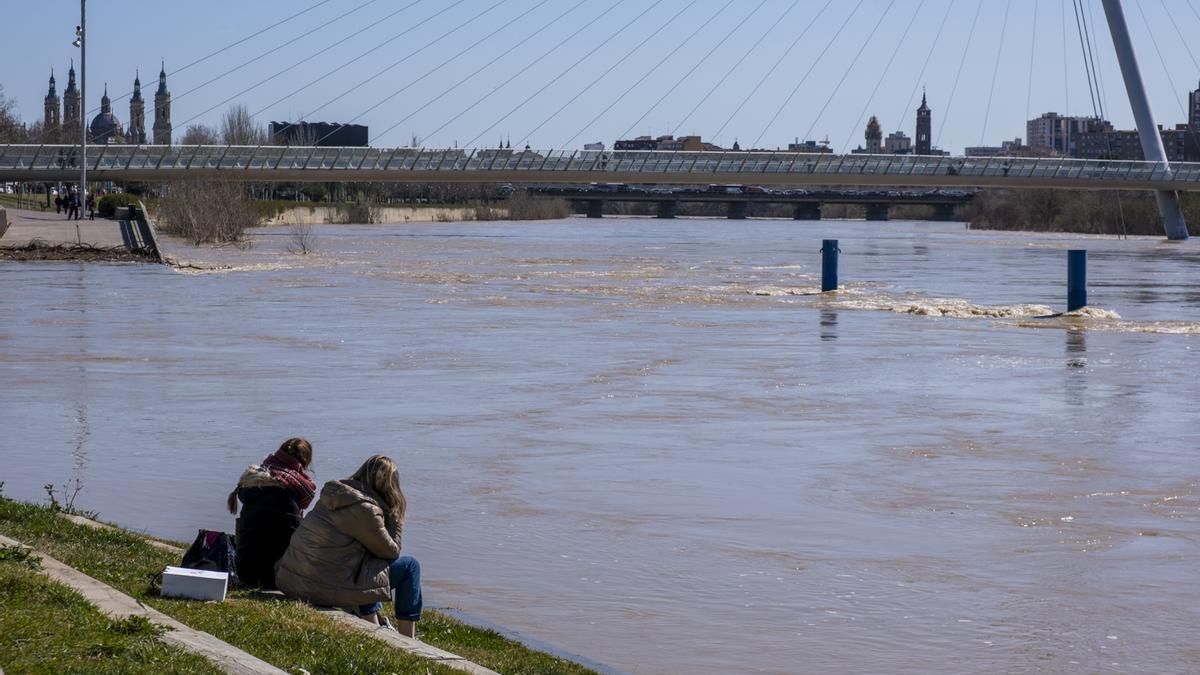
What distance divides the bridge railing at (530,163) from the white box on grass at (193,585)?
226 feet

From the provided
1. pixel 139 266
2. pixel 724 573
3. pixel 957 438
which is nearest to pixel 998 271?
pixel 139 266

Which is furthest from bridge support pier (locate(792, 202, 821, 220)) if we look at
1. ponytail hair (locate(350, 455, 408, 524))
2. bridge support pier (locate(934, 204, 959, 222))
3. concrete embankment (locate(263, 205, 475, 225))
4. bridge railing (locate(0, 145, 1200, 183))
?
ponytail hair (locate(350, 455, 408, 524))

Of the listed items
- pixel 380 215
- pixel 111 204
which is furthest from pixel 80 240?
pixel 380 215

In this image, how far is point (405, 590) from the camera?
23.7 feet

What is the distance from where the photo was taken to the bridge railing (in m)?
77.1

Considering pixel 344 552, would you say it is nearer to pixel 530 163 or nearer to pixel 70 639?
pixel 70 639

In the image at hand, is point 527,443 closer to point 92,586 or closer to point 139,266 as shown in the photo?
point 92,586

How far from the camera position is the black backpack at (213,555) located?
7464 millimetres

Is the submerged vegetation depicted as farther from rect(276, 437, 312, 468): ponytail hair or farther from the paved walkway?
rect(276, 437, 312, 468): ponytail hair

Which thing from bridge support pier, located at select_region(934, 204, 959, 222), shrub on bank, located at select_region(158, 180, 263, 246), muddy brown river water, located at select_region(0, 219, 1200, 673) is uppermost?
bridge support pier, located at select_region(934, 204, 959, 222)

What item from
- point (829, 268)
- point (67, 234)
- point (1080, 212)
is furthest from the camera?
point (1080, 212)

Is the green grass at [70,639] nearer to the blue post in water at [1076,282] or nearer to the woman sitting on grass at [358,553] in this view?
the woman sitting on grass at [358,553]

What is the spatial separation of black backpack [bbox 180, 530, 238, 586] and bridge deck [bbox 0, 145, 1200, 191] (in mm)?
67020

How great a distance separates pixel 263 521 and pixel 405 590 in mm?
807
